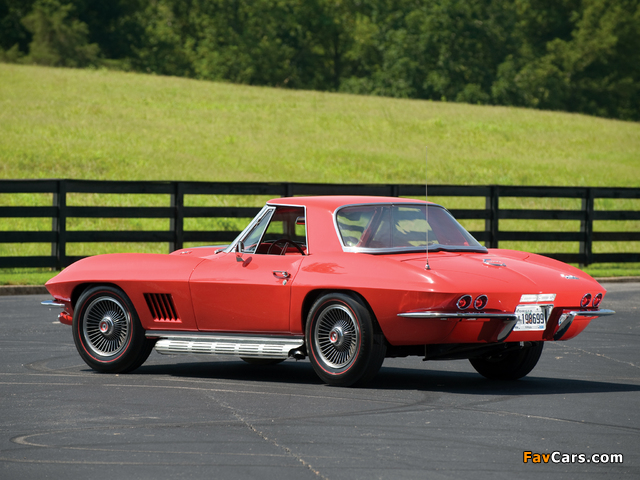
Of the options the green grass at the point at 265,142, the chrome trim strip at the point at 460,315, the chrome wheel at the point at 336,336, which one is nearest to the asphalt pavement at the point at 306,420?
the chrome wheel at the point at 336,336

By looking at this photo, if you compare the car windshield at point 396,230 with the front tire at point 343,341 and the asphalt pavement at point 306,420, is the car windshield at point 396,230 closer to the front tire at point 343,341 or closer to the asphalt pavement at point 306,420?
the front tire at point 343,341

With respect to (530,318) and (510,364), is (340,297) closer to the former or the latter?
(530,318)

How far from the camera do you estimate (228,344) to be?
28.4 feet

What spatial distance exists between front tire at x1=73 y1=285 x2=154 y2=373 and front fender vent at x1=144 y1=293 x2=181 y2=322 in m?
0.15

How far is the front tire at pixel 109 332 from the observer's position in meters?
9.05

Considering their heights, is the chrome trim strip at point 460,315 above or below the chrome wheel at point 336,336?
above

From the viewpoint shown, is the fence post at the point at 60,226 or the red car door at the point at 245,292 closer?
the red car door at the point at 245,292

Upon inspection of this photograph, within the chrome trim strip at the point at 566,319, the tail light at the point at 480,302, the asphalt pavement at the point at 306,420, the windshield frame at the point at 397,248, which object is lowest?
the asphalt pavement at the point at 306,420

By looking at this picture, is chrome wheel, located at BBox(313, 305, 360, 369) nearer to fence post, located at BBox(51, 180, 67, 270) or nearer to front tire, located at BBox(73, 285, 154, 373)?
front tire, located at BBox(73, 285, 154, 373)

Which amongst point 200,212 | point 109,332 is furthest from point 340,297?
point 200,212

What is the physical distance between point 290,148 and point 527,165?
32.3 ft

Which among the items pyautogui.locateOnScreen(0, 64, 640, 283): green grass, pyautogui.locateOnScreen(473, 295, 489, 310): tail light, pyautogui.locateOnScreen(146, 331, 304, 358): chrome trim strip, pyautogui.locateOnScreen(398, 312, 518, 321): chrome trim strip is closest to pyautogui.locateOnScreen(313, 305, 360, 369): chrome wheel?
pyautogui.locateOnScreen(146, 331, 304, 358): chrome trim strip

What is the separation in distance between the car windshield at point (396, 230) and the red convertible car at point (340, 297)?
11 mm

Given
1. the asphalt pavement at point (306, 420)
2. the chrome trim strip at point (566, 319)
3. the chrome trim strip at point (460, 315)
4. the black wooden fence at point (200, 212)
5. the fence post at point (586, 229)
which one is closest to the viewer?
the asphalt pavement at point (306, 420)
